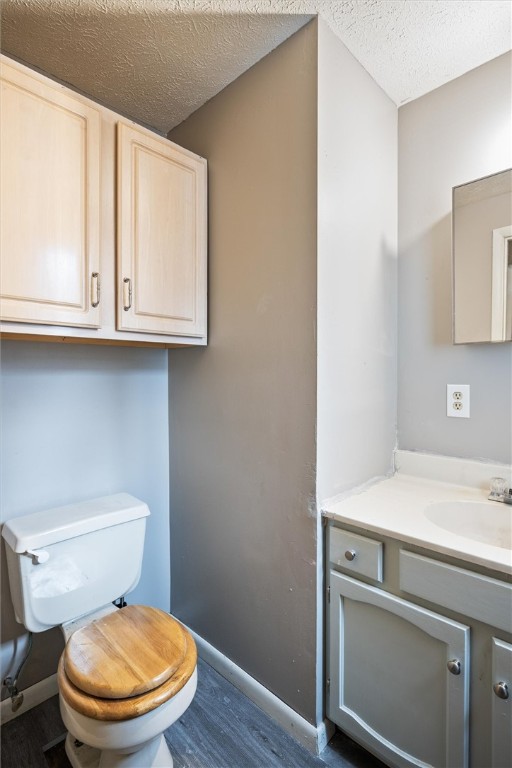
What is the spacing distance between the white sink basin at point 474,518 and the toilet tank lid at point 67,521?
3.50 feet

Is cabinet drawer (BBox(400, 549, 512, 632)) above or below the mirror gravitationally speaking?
below

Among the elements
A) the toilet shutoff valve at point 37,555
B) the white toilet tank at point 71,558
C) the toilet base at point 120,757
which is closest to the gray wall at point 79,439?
the white toilet tank at point 71,558

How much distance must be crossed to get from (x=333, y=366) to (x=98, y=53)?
53.5 inches

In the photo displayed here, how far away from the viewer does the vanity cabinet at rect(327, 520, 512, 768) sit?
897 millimetres

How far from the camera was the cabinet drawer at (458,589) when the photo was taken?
88cm

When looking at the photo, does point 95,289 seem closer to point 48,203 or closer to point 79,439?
point 48,203

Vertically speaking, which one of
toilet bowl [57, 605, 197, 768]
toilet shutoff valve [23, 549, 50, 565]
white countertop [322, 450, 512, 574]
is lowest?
toilet bowl [57, 605, 197, 768]

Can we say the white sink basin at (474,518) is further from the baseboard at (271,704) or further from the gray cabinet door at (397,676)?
the baseboard at (271,704)

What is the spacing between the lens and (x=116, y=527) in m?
1.39

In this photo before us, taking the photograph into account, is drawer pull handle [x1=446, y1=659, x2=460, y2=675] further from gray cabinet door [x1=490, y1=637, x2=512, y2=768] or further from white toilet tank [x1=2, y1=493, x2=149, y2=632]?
white toilet tank [x1=2, y1=493, x2=149, y2=632]

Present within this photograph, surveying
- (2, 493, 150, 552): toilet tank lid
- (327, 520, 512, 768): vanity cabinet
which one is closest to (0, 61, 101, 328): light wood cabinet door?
(2, 493, 150, 552): toilet tank lid

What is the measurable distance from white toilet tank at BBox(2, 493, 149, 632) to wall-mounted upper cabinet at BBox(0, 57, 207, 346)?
637mm

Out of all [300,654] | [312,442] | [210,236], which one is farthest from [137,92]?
[300,654]

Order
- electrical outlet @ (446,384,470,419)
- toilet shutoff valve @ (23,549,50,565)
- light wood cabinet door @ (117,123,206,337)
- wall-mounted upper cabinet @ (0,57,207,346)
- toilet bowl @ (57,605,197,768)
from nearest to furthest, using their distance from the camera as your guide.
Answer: toilet bowl @ (57,605,197,768) < wall-mounted upper cabinet @ (0,57,207,346) < toilet shutoff valve @ (23,549,50,565) < light wood cabinet door @ (117,123,206,337) < electrical outlet @ (446,384,470,419)
